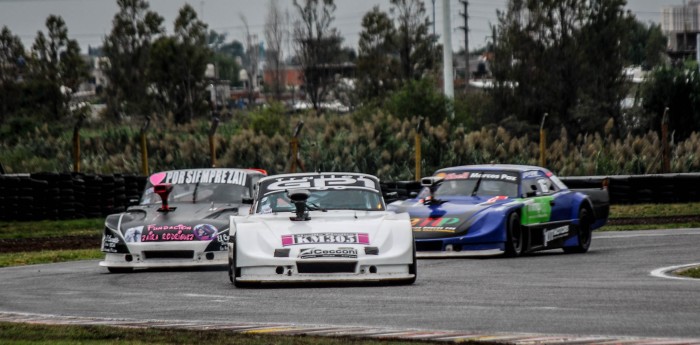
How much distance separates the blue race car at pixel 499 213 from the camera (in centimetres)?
1753

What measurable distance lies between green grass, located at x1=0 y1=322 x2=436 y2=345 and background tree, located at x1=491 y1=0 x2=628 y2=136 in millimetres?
39147

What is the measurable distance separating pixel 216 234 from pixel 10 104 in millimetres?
40903

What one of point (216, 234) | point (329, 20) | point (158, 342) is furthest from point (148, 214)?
point (329, 20)

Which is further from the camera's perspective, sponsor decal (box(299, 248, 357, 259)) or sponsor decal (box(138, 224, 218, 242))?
sponsor decal (box(138, 224, 218, 242))

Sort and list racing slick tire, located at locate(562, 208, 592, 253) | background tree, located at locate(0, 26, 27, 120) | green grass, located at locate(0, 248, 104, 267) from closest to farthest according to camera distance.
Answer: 1. racing slick tire, located at locate(562, 208, 592, 253)
2. green grass, located at locate(0, 248, 104, 267)
3. background tree, located at locate(0, 26, 27, 120)

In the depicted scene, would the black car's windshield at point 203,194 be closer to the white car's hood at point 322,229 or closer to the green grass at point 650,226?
the white car's hood at point 322,229

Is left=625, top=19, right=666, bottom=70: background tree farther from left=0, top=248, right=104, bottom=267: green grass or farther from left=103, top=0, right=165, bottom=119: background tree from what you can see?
left=0, top=248, right=104, bottom=267: green grass

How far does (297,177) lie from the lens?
15281 millimetres

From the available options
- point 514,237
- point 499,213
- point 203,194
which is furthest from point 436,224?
point 203,194

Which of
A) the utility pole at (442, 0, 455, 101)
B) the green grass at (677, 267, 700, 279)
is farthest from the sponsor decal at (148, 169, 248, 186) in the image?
the utility pole at (442, 0, 455, 101)

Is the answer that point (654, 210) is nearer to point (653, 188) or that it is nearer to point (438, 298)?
point (653, 188)

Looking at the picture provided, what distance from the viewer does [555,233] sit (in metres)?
18.8

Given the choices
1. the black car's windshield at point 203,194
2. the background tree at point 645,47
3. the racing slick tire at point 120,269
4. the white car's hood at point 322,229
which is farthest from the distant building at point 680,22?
the white car's hood at point 322,229

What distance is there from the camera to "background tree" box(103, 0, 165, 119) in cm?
5822
